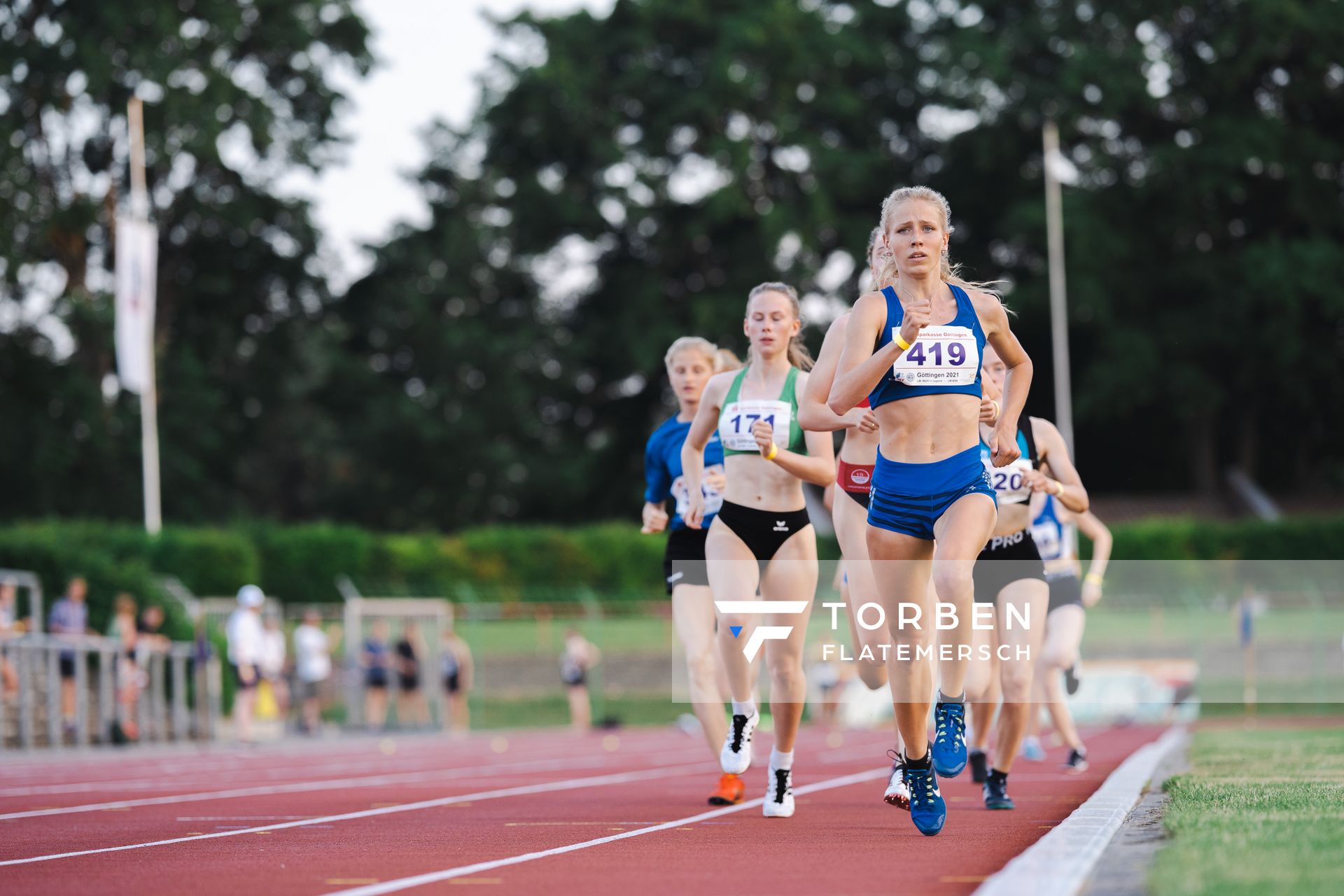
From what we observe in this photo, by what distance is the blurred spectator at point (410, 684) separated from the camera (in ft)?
97.9

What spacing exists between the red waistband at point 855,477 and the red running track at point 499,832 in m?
1.57

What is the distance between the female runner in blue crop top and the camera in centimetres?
743

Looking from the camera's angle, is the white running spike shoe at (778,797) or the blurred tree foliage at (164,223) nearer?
the white running spike shoe at (778,797)

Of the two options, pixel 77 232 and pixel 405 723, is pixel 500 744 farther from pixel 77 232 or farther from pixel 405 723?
pixel 77 232

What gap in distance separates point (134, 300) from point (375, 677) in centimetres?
799

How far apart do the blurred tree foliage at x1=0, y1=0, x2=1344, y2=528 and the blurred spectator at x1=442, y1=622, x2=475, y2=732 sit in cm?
1725

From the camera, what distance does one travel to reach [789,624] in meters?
9.16

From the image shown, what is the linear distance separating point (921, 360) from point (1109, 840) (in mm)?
1975

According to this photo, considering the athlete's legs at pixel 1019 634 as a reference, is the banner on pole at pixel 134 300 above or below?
above

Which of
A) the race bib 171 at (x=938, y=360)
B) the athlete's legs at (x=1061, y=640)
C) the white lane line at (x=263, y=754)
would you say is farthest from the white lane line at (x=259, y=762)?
the race bib 171 at (x=938, y=360)

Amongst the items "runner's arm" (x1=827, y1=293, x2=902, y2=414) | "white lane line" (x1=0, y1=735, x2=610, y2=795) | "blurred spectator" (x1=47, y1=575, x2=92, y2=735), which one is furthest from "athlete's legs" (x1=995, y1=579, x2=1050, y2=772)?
"blurred spectator" (x1=47, y1=575, x2=92, y2=735)

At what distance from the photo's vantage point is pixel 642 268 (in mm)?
53281

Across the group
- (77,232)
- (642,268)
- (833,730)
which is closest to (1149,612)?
(833,730)

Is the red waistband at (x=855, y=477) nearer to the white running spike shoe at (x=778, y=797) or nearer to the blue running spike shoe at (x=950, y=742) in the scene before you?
the white running spike shoe at (x=778, y=797)
